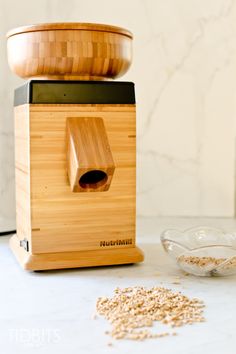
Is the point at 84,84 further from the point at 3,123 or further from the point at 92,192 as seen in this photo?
the point at 3,123

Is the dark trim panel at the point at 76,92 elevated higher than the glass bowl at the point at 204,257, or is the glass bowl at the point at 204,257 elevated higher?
the dark trim panel at the point at 76,92

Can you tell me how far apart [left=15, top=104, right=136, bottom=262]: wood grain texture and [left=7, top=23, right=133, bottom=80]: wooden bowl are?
0.06 meters

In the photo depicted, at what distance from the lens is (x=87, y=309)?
71cm

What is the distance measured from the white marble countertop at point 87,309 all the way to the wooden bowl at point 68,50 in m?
0.31

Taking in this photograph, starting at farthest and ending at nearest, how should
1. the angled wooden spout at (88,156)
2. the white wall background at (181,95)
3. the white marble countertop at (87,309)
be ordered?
the white wall background at (181,95) → the angled wooden spout at (88,156) → the white marble countertop at (87,309)

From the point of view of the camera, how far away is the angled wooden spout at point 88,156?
0.81 m

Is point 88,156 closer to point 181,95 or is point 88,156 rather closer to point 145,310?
point 145,310

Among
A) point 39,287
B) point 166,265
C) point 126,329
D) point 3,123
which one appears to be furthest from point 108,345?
point 3,123

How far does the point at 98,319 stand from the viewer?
2.23ft

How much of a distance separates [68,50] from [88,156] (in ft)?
0.54

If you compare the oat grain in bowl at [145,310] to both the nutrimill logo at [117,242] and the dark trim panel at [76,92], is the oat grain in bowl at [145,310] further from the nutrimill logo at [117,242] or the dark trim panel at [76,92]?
the dark trim panel at [76,92]

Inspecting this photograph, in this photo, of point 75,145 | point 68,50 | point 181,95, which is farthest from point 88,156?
point 181,95

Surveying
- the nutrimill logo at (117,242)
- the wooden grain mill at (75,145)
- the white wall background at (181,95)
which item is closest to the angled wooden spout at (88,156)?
the wooden grain mill at (75,145)

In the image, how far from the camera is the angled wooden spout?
2.64 ft
